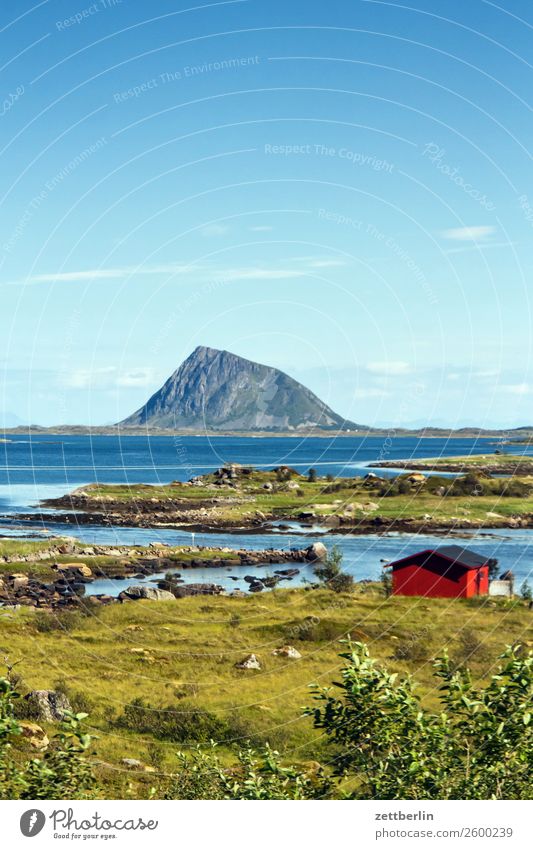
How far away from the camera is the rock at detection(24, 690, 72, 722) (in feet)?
104

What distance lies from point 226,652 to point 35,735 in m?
17.6

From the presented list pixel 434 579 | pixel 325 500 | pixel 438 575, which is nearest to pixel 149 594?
→ pixel 434 579

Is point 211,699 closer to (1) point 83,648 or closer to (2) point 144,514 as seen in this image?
(1) point 83,648

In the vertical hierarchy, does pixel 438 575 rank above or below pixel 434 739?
below

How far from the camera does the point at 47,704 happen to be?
106 ft

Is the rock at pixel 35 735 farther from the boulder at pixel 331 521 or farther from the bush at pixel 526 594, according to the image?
the boulder at pixel 331 521

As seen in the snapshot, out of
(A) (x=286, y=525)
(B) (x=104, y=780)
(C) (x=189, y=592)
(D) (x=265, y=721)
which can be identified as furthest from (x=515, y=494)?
(B) (x=104, y=780)

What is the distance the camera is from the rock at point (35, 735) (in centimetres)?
2797

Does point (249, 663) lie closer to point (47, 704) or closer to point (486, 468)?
point (47, 704)

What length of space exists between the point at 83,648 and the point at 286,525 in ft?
208

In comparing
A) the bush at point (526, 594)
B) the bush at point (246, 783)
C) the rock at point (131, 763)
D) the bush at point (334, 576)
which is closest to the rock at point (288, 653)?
the rock at point (131, 763)

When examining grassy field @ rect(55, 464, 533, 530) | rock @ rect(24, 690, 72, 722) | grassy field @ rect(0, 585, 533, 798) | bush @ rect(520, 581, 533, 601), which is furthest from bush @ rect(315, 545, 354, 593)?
grassy field @ rect(55, 464, 533, 530)

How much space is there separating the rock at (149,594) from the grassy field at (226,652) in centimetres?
184

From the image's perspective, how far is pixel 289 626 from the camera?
50844 mm
